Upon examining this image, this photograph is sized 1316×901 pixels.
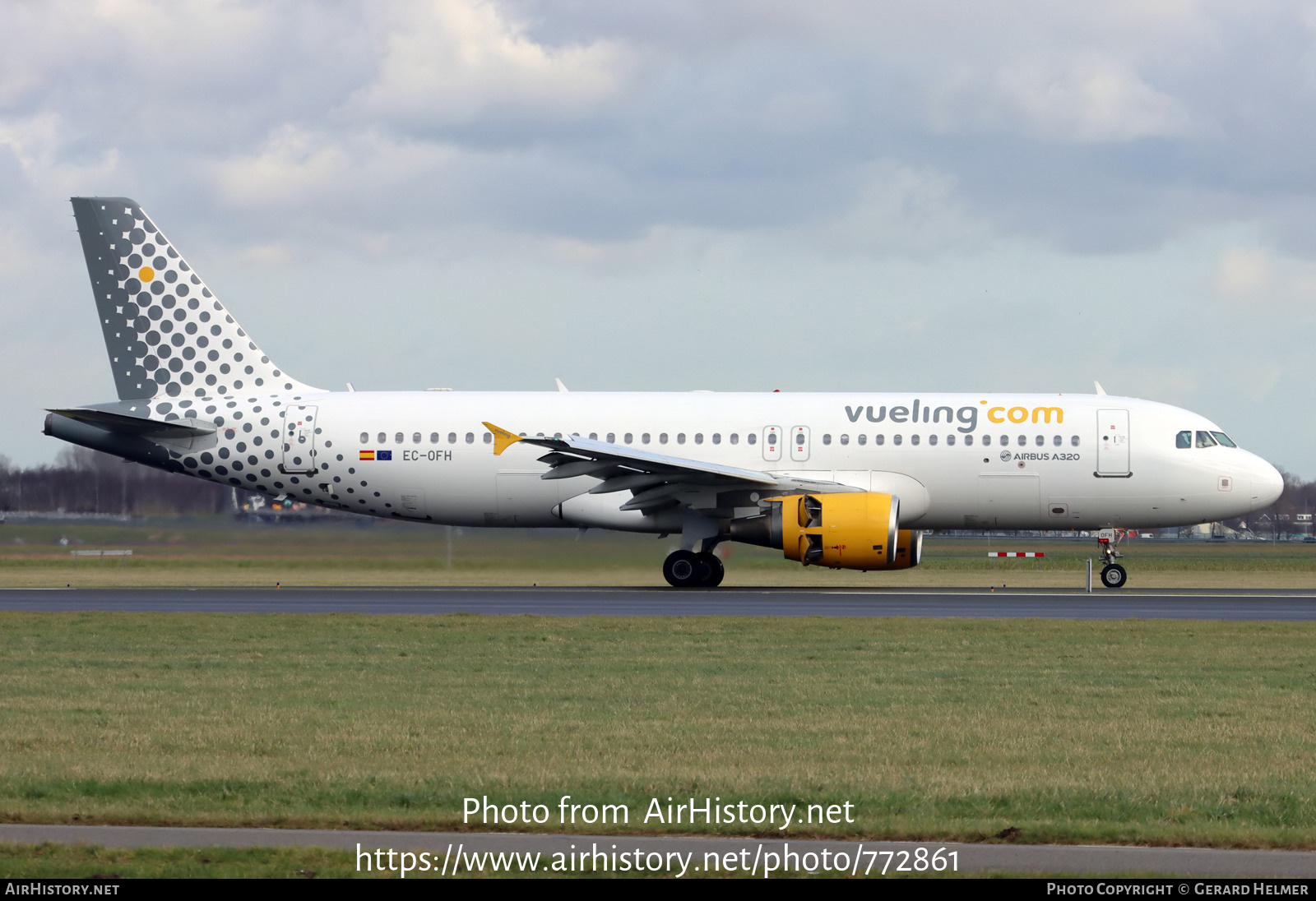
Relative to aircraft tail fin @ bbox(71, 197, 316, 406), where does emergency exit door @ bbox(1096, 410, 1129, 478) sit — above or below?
below

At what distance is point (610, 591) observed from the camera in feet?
92.3

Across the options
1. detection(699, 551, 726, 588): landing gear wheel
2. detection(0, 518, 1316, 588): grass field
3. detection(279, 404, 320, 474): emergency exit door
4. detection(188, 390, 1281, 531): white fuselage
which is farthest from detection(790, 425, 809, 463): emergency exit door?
detection(279, 404, 320, 474): emergency exit door

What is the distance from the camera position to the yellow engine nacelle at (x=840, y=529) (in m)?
25.9

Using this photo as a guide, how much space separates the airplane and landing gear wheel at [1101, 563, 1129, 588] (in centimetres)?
8

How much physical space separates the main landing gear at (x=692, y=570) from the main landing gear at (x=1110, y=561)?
7663 millimetres

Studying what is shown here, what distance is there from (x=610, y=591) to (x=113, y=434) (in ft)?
33.9

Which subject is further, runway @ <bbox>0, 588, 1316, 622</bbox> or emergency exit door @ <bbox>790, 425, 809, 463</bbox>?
emergency exit door @ <bbox>790, 425, 809, 463</bbox>

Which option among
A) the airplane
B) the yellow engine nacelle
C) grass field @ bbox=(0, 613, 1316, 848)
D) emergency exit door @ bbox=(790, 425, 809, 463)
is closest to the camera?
grass field @ bbox=(0, 613, 1316, 848)

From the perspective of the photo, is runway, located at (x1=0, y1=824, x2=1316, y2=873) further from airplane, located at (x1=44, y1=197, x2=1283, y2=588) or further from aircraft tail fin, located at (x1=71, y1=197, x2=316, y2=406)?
aircraft tail fin, located at (x1=71, y1=197, x2=316, y2=406)

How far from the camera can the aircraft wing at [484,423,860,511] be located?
26.7m

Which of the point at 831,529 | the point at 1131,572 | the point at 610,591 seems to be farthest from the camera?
the point at 1131,572

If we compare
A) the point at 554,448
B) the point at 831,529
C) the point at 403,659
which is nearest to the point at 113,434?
the point at 554,448

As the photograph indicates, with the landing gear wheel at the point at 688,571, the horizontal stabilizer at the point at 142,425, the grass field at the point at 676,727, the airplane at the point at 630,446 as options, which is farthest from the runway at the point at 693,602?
the grass field at the point at 676,727
